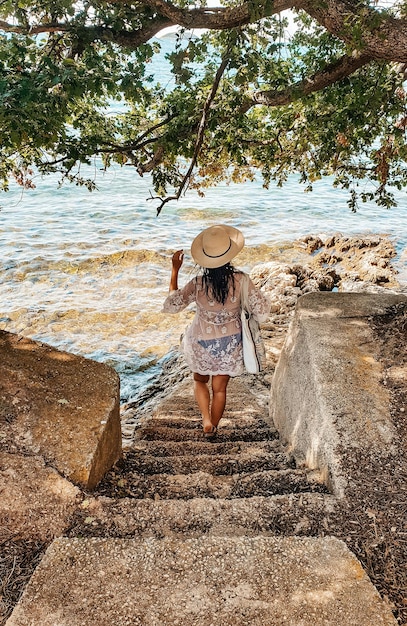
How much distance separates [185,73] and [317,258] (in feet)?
32.7

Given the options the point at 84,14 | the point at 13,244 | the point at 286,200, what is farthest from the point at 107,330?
the point at 286,200

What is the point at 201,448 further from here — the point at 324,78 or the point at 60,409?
the point at 324,78

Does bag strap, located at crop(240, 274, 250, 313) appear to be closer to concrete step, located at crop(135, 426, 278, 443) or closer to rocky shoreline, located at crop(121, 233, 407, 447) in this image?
concrete step, located at crop(135, 426, 278, 443)

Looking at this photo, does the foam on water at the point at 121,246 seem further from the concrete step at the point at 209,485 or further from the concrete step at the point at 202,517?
the concrete step at the point at 202,517

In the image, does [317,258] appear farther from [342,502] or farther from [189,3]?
[342,502]

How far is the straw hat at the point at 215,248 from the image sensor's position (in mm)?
4461

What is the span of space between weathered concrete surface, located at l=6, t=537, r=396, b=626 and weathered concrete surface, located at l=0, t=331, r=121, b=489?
0.92 metres

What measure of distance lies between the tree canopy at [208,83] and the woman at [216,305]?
2.27 ft

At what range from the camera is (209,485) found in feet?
12.2

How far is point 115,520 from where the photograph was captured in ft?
9.73

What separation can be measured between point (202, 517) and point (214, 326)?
6.81 ft

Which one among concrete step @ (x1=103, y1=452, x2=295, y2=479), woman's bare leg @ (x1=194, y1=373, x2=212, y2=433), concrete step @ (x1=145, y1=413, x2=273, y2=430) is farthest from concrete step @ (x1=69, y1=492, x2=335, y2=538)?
concrete step @ (x1=145, y1=413, x2=273, y2=430)

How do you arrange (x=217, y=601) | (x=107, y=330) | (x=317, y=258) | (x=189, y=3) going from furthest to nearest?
1. (x=317, y=258)
2. (x=107, y=330)
3. (x=189, y=3)
4. (x=217, y=601)

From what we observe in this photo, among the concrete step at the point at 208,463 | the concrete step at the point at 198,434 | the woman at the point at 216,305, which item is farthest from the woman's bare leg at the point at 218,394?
the concrete step at the point at 208,463
